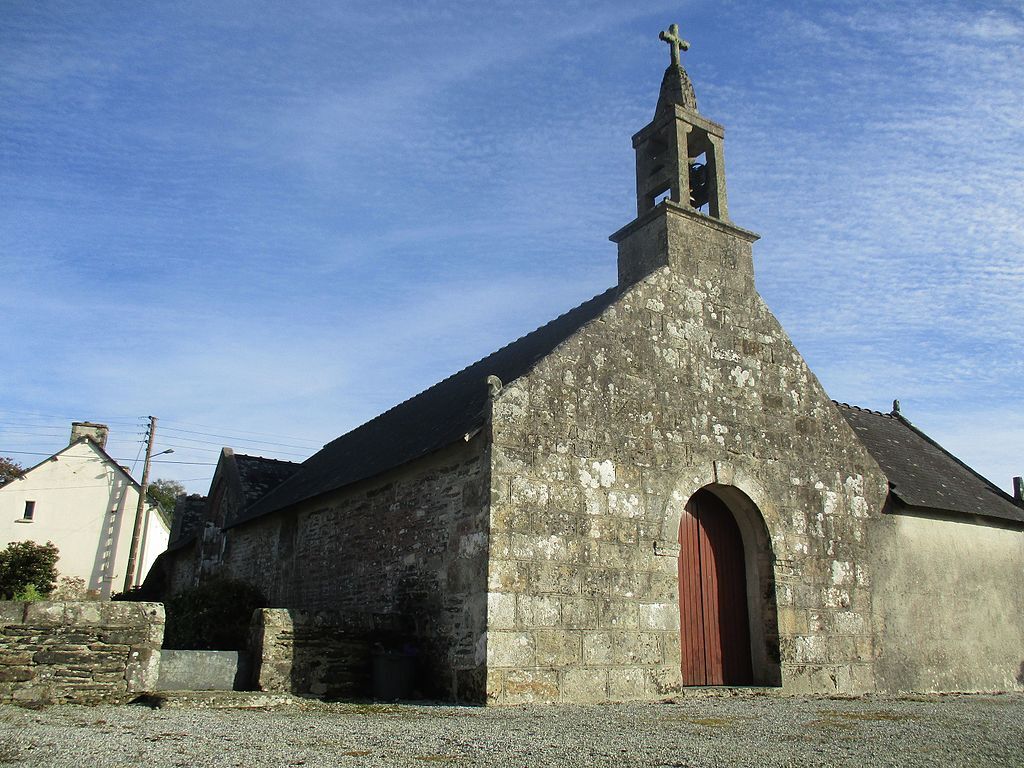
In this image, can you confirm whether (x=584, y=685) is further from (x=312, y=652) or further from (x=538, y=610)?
(x=312, y=652)

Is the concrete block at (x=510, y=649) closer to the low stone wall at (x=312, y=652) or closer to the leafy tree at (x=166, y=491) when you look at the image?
the low stone wall at (x=312, y=652)

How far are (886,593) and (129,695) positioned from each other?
429 inches

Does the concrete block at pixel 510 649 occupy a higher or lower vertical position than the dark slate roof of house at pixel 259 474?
lower

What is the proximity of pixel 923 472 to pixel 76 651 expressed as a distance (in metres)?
14.3

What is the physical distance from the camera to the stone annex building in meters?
10.1

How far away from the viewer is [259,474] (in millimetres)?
21734

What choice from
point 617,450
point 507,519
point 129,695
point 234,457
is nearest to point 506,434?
point 507,519

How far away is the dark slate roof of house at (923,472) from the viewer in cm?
1457

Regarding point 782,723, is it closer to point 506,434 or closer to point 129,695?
point 506,434

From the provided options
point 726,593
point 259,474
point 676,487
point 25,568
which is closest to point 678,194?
point 676,487

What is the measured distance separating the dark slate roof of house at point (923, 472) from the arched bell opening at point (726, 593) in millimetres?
3272

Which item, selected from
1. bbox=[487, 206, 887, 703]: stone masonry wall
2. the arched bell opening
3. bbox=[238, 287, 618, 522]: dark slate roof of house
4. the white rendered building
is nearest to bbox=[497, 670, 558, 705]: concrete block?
bbox=[487, 206, 887, 703]: stone masonry wall

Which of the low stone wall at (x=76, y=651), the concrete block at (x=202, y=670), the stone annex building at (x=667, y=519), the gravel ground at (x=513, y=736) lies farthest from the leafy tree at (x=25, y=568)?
the gravel ground at (x=513, y=736)

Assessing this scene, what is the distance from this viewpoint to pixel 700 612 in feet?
38.6
